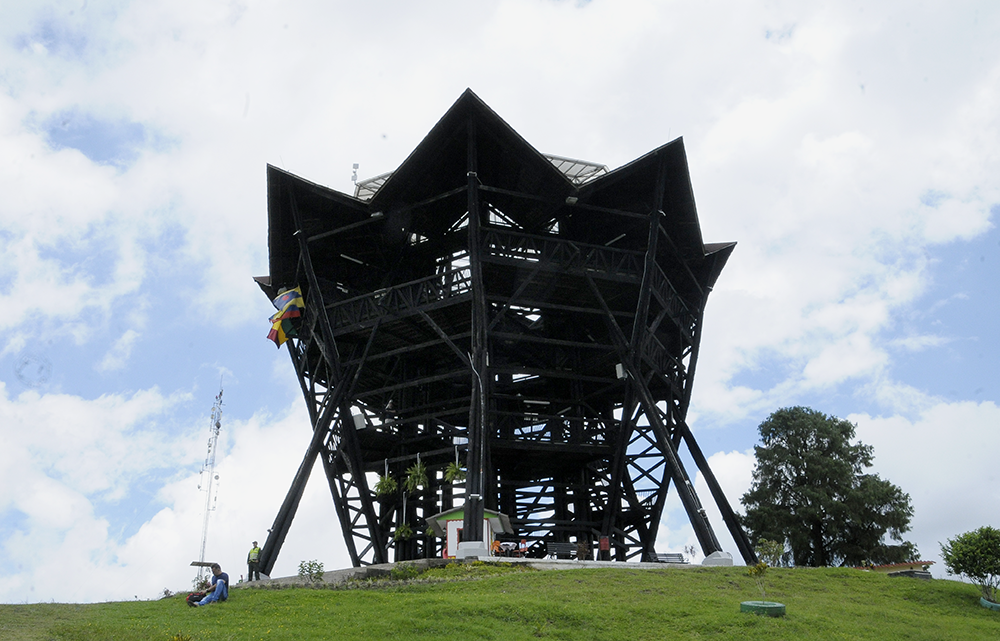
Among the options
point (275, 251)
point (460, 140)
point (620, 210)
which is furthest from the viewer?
point (275, 251)

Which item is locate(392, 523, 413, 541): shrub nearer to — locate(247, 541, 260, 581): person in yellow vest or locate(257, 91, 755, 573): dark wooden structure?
locate(257, 91, 755, 573): dark wooden structure

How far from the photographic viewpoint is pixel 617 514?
34062mm

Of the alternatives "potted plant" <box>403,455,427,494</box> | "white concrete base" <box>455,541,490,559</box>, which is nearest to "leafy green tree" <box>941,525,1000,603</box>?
"white concrete base" <box>455,541,490,559</box>

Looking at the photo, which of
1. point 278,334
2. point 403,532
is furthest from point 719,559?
point 278,334

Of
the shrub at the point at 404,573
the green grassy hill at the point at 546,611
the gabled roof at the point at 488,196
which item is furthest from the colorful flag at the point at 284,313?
the green grassy hill at the point at 546,611

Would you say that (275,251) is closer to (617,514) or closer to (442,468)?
(442,468)

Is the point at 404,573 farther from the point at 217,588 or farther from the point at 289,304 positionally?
the point at 289,304

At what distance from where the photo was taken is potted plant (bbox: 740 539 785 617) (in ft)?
50.9

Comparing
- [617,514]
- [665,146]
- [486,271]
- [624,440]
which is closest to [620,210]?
[665,146]

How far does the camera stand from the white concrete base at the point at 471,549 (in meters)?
23.9

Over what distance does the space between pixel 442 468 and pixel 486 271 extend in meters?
8.77

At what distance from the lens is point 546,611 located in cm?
1526

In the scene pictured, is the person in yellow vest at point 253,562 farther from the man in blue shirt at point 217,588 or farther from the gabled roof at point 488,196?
the gabled roof at point 488,196

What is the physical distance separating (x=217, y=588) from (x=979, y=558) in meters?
18.0
